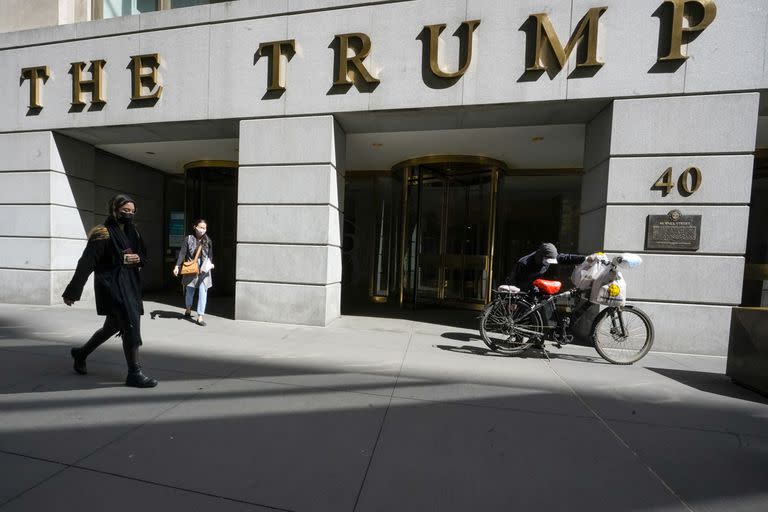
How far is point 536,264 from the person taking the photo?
188 inches

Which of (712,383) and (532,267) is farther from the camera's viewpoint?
(532,267)

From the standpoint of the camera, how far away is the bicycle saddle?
4.42 m

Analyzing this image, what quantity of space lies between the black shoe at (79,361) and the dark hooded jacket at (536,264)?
16.5ft

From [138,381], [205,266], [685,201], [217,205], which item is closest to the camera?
[138,381]

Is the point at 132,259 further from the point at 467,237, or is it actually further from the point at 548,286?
the point at 467,237

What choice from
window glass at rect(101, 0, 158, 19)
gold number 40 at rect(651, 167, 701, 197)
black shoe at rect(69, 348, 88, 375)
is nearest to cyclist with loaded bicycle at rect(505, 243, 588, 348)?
gold number 40 at rect(651, 167, 701, 197)

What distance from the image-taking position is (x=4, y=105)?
7043 mm

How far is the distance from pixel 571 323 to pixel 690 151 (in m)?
2.95

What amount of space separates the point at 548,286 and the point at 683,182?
2487 millimetres

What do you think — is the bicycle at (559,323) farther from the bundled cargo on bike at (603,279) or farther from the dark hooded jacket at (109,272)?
the dark hooded jacket at (109,272)

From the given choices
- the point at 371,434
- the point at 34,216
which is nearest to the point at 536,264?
the point at 371,434

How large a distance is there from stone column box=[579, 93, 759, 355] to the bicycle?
877 mm

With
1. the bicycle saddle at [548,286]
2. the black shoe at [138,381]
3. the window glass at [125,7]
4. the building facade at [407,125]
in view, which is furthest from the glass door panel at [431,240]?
the window glass at [125,7]

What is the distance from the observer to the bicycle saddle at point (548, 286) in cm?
442
